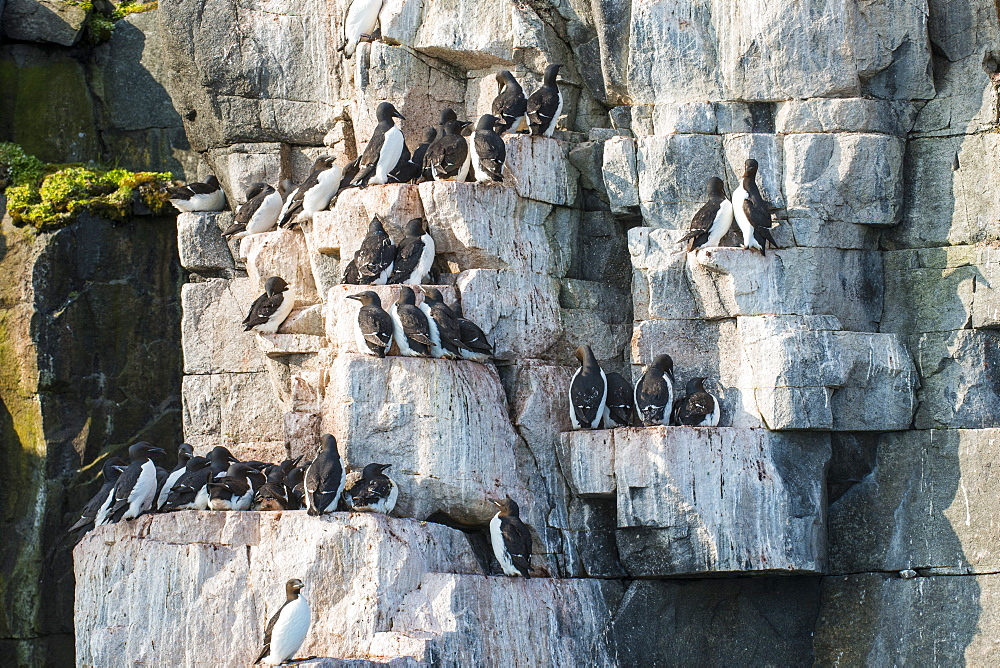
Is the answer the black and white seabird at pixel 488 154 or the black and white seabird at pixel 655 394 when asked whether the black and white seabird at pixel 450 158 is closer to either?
the black and white seabird at pixel 488 154

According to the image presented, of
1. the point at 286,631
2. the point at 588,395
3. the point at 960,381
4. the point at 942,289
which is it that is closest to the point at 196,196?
the point at 588,395

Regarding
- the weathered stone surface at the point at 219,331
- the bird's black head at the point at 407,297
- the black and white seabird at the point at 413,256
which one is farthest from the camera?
the weathered stone surface at the point at 219,331

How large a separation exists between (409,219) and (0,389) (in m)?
4.69

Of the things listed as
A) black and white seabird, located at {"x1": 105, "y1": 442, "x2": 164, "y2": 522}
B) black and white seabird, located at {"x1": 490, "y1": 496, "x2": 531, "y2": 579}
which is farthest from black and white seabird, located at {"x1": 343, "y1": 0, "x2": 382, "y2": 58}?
black and white seabird, located at {"x1": 490, "y1": 496, "x2": 531, "y2": 579}

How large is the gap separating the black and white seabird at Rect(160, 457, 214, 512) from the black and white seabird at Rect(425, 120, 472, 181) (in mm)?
3413

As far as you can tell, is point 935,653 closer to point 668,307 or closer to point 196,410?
point 668,307

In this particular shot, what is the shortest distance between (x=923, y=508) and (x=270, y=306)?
20.5 feet

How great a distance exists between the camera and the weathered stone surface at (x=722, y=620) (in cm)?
1434

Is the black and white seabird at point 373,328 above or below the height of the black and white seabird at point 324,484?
above

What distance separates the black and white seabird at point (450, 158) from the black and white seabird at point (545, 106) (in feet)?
2.31

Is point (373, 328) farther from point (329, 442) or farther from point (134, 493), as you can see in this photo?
point (134, 493)

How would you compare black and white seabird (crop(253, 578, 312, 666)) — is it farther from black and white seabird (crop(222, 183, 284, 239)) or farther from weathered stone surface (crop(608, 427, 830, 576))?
black and white seabird (crop(222, 183, 284, 239))

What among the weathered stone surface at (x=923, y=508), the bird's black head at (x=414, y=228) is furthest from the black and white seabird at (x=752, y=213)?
the bird's black head at (x=414, y=228)

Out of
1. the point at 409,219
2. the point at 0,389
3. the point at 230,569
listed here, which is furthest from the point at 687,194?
the point at 0,389
